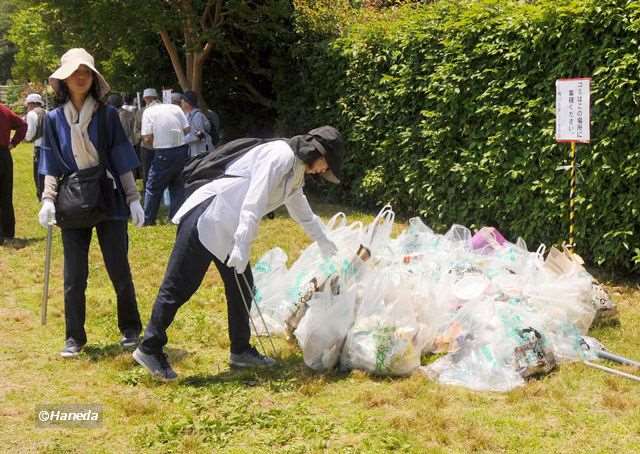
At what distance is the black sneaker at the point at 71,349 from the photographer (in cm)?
470

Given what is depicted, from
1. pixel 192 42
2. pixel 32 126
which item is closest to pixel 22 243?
pixel 32 126

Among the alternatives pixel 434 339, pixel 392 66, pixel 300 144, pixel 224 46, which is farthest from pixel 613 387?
pixel 224 46

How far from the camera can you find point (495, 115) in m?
7.35

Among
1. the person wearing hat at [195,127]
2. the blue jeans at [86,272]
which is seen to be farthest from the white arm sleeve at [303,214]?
the person wearing hat at [195,127]

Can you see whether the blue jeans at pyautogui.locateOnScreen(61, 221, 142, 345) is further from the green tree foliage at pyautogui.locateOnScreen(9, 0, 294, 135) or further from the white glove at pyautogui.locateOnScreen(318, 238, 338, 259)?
the green tree foliage at pyautogui.locateOnScreen(9, 0, 294, 135)

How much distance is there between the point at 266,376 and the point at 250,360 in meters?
0.22

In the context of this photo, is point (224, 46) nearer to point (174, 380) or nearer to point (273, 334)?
point (273, 334)

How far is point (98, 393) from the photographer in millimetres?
4129

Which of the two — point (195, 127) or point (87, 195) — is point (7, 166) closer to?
point (195, 127)

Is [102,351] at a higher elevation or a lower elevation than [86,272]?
lower

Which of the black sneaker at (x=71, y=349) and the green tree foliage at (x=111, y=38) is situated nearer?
the black sneaker at (x=71, y=349)

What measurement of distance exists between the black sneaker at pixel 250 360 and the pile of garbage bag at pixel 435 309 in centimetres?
25

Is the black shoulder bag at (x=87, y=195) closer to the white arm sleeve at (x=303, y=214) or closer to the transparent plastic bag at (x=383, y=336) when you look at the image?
the white arm sleeve at (x=303, y=214)

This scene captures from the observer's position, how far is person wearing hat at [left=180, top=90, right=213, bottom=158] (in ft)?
31.4
